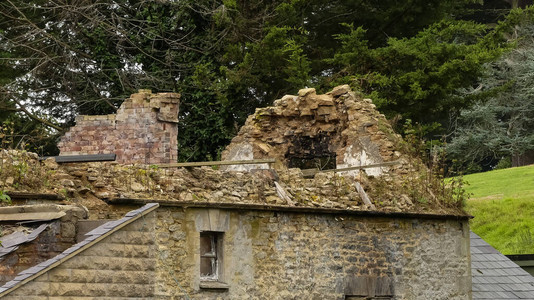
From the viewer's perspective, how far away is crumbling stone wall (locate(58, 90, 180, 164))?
2066 centimetres

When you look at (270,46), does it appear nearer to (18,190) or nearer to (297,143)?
(297,143)

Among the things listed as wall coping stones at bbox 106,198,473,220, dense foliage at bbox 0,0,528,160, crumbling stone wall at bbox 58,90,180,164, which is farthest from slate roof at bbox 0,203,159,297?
dense foliage at bbox 0,0,528,160

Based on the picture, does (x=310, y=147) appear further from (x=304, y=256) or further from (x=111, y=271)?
(x=111, y=271)

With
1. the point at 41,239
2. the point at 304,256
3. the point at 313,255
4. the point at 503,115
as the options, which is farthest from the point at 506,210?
the point at 41,239

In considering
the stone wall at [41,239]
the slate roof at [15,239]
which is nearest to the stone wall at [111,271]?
the stone wall at [41,239]

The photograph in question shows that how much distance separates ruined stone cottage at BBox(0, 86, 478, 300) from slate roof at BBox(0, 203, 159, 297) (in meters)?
0.02

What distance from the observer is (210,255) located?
49.7ft

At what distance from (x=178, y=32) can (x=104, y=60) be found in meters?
2.22

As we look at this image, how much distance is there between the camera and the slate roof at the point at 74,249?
10.2 m

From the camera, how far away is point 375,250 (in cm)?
1670

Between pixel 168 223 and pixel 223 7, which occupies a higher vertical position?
pixel 223 7

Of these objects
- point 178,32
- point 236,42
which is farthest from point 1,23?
point 236,42

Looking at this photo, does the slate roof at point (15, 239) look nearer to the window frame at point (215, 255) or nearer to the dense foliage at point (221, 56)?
the window frame at point (215, 255)

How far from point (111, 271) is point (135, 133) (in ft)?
32.0
